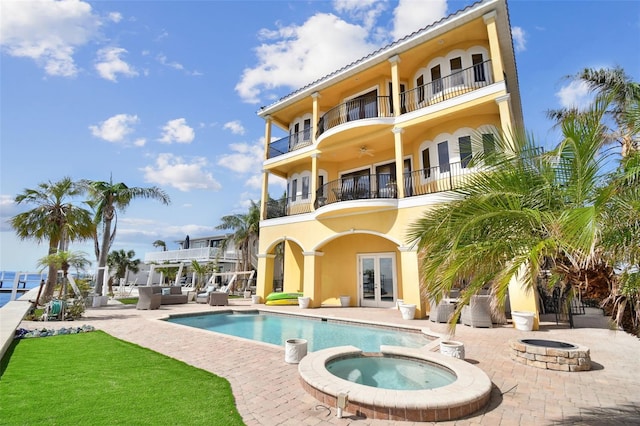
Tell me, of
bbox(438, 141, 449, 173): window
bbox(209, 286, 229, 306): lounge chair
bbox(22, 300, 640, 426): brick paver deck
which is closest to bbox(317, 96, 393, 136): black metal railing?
bbox(438, 141, 449, 173): window

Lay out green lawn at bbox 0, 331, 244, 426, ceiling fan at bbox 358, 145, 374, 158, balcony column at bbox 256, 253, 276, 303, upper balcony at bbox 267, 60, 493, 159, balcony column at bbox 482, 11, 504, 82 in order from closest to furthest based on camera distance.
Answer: green lawn at bbox 0, 331, 244, 426, balcony column at bbox 482, 11, 504, 82, upper balcony at bbox 267, 60, 493, 159, ceiling fan at bbox 358, 145, 374, 158, balcony column at bbox 256, 253, 276, 303

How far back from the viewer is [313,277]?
15609mm

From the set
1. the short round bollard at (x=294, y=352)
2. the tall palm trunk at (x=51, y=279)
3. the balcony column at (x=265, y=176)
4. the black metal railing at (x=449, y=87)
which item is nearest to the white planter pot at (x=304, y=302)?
the balcony column at (x=265, y=176)

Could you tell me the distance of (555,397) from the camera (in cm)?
464

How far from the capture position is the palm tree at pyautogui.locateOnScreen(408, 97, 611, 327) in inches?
131

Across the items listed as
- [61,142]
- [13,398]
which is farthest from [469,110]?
[61,142]

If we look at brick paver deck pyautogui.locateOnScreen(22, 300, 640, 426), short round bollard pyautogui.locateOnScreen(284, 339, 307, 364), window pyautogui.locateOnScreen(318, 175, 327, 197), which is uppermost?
window pyautogui.locateOnScreen(318, 175, 327, 197)

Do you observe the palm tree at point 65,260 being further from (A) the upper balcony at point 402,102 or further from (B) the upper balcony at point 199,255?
(B) the upper balcony at point 199,255

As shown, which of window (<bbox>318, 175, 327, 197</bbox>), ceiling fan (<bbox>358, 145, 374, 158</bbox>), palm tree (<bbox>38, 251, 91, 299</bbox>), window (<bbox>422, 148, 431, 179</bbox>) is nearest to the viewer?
window (<bbox>422, 148, 431, 179</bbox>)

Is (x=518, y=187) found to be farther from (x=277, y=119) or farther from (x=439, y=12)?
(x=277, y=119)

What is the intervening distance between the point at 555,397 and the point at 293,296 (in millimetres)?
13366

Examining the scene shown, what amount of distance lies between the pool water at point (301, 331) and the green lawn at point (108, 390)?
4.04 m

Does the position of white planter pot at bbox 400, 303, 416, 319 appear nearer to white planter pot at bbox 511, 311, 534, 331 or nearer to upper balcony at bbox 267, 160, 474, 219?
white planter pot at bbox 511, 311, 534, 331

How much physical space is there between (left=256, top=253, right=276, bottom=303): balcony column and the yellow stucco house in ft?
0.21
